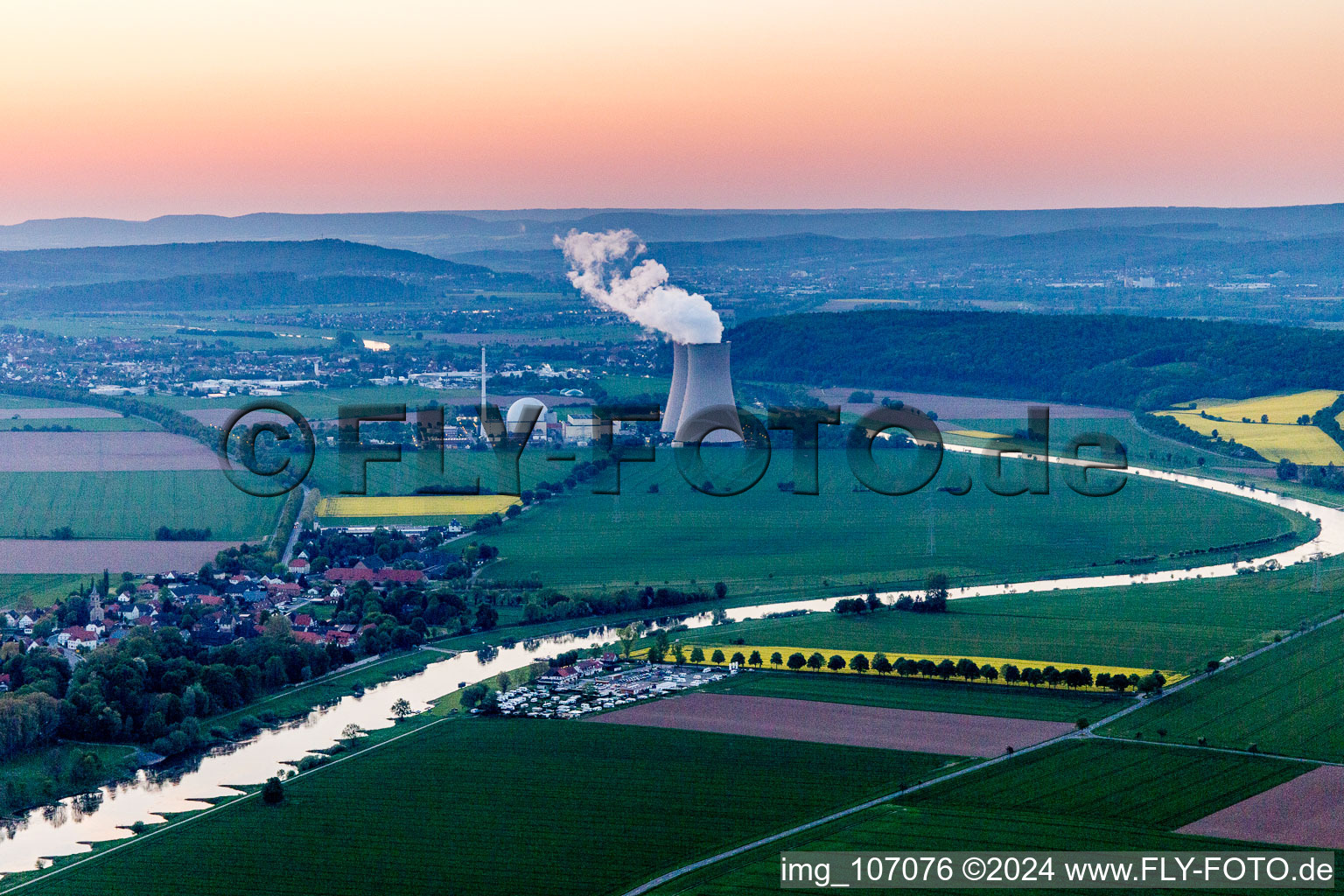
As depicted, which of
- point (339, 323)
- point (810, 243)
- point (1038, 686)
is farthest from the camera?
point (810, 243)

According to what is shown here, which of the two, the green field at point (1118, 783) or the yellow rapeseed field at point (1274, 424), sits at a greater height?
the yellow rapeseed field at point (1274, 424)

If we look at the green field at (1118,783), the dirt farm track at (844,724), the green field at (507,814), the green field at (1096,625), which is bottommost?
the green field at (507,814)

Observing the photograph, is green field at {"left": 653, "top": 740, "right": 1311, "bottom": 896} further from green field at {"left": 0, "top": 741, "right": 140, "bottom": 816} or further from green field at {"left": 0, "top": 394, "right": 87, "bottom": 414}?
green field at {"left": 0, "top": 394, "right": 87, "bottom": 414}

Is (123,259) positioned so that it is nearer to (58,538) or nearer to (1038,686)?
(58,538)

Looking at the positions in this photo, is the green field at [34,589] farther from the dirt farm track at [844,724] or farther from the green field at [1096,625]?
the green field at [1096,625]

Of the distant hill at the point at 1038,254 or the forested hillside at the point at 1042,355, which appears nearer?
the forested hillside at the point at 1042,355

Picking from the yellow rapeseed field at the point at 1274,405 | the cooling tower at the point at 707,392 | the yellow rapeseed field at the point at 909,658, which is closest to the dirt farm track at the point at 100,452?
the cooling tower at the point at 707,392

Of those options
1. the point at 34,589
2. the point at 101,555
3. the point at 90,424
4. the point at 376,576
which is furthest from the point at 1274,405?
the point at 34,589

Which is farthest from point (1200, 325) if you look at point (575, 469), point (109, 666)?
point (109, 666)
